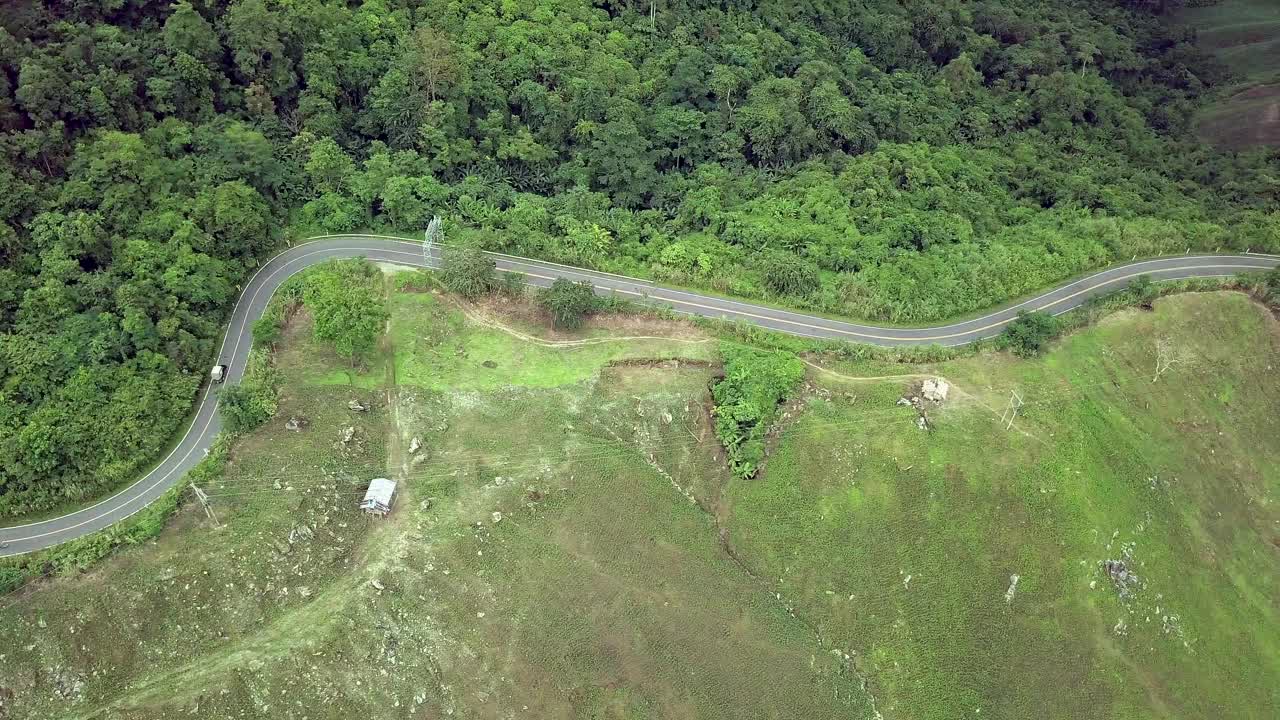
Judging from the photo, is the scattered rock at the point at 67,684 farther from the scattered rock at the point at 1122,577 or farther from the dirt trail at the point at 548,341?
the scattered rock at the point at 1122,577

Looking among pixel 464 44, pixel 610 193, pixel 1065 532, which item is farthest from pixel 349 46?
→ pixel 1065 532

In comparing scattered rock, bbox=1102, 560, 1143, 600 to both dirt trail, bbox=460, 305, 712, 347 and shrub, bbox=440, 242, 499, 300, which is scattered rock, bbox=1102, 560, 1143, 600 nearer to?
dirt trail, bbox=460, 305, 712, 347

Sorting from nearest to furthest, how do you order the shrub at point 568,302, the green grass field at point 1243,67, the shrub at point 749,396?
1. the shrub at point 749,396
2. the shrub at point 568,302
3. the green grass field at point 1243,67

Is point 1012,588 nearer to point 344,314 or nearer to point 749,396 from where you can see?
point 749,396

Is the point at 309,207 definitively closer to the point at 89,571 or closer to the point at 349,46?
the point at 349,46

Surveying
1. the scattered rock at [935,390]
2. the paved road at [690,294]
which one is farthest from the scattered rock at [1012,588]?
the paved road at [690,294]

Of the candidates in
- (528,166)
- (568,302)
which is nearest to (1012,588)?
(568,302)
